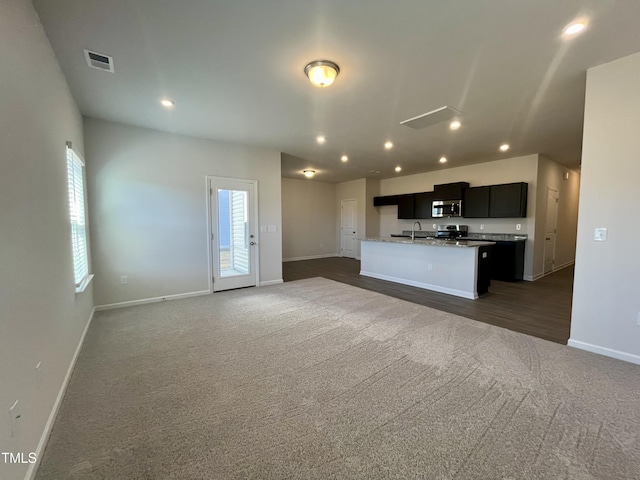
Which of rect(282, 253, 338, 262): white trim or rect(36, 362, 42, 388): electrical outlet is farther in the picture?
rect(282, 253, 338, 262): white trim

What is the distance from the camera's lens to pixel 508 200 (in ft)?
19.9

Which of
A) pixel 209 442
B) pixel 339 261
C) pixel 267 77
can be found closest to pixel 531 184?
pixel 339 261

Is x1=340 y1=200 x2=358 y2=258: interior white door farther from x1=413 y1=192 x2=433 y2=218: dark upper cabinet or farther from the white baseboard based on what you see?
the white baseboard

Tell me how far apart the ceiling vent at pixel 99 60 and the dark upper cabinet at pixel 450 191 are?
7023 mm

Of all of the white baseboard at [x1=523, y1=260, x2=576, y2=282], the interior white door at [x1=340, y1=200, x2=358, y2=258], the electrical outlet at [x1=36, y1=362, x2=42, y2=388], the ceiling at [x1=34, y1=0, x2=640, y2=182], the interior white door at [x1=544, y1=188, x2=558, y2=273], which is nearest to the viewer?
the electrical outlet at [x1=36, y1=362, x2=42, y2=388]

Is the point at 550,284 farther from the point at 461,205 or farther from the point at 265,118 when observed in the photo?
the point at 265,118

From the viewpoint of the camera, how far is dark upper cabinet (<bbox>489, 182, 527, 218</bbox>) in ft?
19.3

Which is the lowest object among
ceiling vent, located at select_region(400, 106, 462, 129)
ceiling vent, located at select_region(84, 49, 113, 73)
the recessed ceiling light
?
ceiling vent, located at select_region(400, 106, 462, 129)

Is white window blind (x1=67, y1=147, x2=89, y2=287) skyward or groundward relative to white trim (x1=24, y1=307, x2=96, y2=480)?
skyward

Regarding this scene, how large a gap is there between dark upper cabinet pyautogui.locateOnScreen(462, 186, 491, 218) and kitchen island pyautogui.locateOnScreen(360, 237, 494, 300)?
4.74 ft

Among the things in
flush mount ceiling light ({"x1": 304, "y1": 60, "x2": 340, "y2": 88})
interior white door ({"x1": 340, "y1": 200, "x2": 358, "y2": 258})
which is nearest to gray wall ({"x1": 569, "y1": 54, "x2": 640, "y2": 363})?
flush mount ceiling light ({"x1": 304, "y1": 60, "x2": 340, "y2": 88})

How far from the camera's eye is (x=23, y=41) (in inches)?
67.3

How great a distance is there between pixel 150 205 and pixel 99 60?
Result: 2242mm

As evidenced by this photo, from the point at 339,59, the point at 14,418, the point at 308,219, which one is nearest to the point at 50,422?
the point at 14,418
